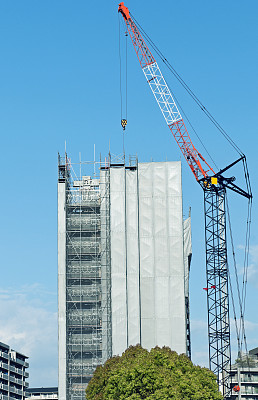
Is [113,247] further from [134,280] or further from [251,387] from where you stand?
[251,387]

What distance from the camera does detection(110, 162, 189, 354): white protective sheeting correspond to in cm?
13625

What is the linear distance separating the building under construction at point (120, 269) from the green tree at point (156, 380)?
32647mm

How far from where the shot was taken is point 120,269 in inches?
5413

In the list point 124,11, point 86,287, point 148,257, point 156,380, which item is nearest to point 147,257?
point 148,257

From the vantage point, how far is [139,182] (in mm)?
143750

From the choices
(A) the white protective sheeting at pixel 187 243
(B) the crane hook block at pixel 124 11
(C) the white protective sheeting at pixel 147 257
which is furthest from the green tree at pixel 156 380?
(B) the crane hook block at pixel 124 11

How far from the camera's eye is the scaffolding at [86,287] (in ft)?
449

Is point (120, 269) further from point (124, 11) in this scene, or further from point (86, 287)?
point (124, 11)

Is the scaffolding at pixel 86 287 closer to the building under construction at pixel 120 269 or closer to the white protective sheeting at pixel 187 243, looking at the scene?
the building under construction at pixel 120 269

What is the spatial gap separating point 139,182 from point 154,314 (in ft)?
87.9

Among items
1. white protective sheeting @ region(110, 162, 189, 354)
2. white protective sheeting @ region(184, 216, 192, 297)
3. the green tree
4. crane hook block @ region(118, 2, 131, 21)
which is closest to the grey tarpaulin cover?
white protective sheeting @ region(110, 162, 189, 354)

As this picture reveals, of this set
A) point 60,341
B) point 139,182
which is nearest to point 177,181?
point 139,182

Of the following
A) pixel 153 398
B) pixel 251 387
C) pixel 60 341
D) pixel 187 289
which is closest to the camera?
pixel 153 398

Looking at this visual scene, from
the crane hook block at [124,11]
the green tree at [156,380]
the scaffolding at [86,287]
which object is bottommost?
the green tree at [156,380]
